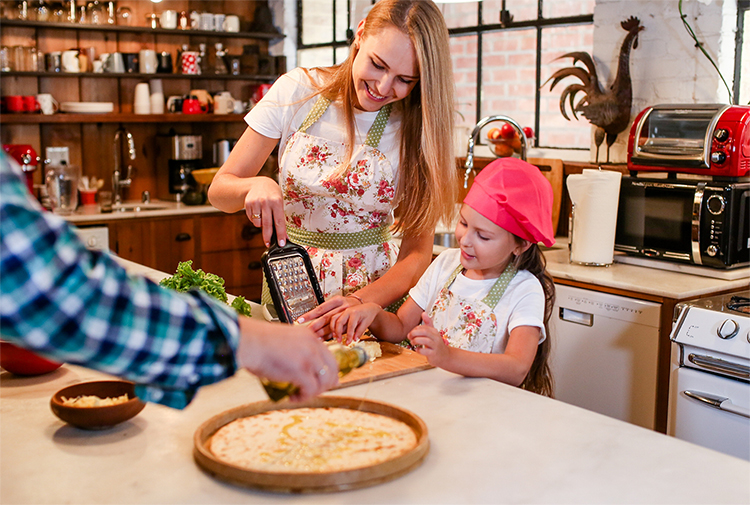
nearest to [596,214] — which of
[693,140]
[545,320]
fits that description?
[693,140]

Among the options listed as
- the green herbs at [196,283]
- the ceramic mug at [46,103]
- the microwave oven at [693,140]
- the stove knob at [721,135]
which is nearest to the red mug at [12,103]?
the ceramic mug at [46,103]

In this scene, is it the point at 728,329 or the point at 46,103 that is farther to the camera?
the point at 46,103

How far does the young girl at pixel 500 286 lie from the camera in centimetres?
173

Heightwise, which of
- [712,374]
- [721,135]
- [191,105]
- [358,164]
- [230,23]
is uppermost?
[230,23]

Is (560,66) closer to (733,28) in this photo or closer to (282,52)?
(733,28)

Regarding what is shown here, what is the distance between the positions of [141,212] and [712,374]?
3.42 m

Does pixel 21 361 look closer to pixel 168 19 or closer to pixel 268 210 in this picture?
pixel 268 210

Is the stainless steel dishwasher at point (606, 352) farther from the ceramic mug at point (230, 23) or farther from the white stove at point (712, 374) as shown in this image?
the ceramic mug at point (230, 23)

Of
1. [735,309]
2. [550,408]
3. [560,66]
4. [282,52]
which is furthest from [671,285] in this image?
[282,52]

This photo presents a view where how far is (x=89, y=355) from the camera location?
75cm

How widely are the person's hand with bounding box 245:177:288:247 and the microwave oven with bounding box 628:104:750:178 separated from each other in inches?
69.3

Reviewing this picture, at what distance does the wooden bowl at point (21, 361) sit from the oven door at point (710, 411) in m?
1.85

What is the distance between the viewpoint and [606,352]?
2.72 metres

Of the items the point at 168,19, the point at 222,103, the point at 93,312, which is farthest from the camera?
the point at 222,103
